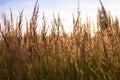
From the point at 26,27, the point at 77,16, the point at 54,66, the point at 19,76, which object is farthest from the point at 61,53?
the point at 19,76

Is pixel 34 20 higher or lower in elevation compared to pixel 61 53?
higher

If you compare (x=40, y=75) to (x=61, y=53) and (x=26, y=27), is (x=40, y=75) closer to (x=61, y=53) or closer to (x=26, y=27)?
(x=61, y=53)

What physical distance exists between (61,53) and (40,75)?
375mm

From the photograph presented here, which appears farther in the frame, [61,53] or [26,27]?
[26,27]

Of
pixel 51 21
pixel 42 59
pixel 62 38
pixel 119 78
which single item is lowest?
pixel 119 78

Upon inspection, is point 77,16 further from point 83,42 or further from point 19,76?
point 19,76

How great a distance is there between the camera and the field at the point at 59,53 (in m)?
2.20

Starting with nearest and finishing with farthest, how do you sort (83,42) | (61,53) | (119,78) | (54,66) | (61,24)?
(119,78) < (83,42) < (54,66) < (61,53) < (61,24)

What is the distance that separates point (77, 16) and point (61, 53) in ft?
1.57

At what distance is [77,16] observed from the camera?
3.10 meters

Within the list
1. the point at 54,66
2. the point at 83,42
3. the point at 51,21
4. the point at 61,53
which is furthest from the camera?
the point at 51,21

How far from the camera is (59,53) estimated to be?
3.20m

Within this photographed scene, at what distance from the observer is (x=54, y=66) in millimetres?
3043

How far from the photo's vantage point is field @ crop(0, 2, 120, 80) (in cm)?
220
